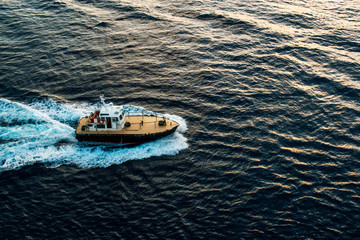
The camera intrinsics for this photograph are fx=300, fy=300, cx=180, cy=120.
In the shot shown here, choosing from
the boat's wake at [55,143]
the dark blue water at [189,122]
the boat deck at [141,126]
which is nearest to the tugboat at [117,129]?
the boat deck at [141,126]

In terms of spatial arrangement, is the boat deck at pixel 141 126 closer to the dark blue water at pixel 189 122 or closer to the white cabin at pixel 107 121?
the white cabin at pixel 107 121

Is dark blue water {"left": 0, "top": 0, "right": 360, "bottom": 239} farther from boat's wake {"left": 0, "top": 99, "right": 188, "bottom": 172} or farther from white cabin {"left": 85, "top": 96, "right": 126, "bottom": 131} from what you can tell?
white cabin {"left": 85, "top": 96, "right": 126, "bottom": 131}

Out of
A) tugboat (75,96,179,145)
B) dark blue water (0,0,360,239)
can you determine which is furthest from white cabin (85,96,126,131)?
dark blue water (0,0,360,239)

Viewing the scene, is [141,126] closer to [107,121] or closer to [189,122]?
[107,121]

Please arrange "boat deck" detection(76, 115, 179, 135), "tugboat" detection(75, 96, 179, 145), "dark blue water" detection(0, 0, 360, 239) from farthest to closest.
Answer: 1. "boat deck" detection(76, 115, 179, 135)
2. "tugboat" detection(75, 96, 179, 145)
3. "dark blue water" detection(0, 0, 360, 239)

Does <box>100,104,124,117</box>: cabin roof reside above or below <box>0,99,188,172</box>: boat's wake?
above

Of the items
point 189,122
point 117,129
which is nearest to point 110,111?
point 117,129
